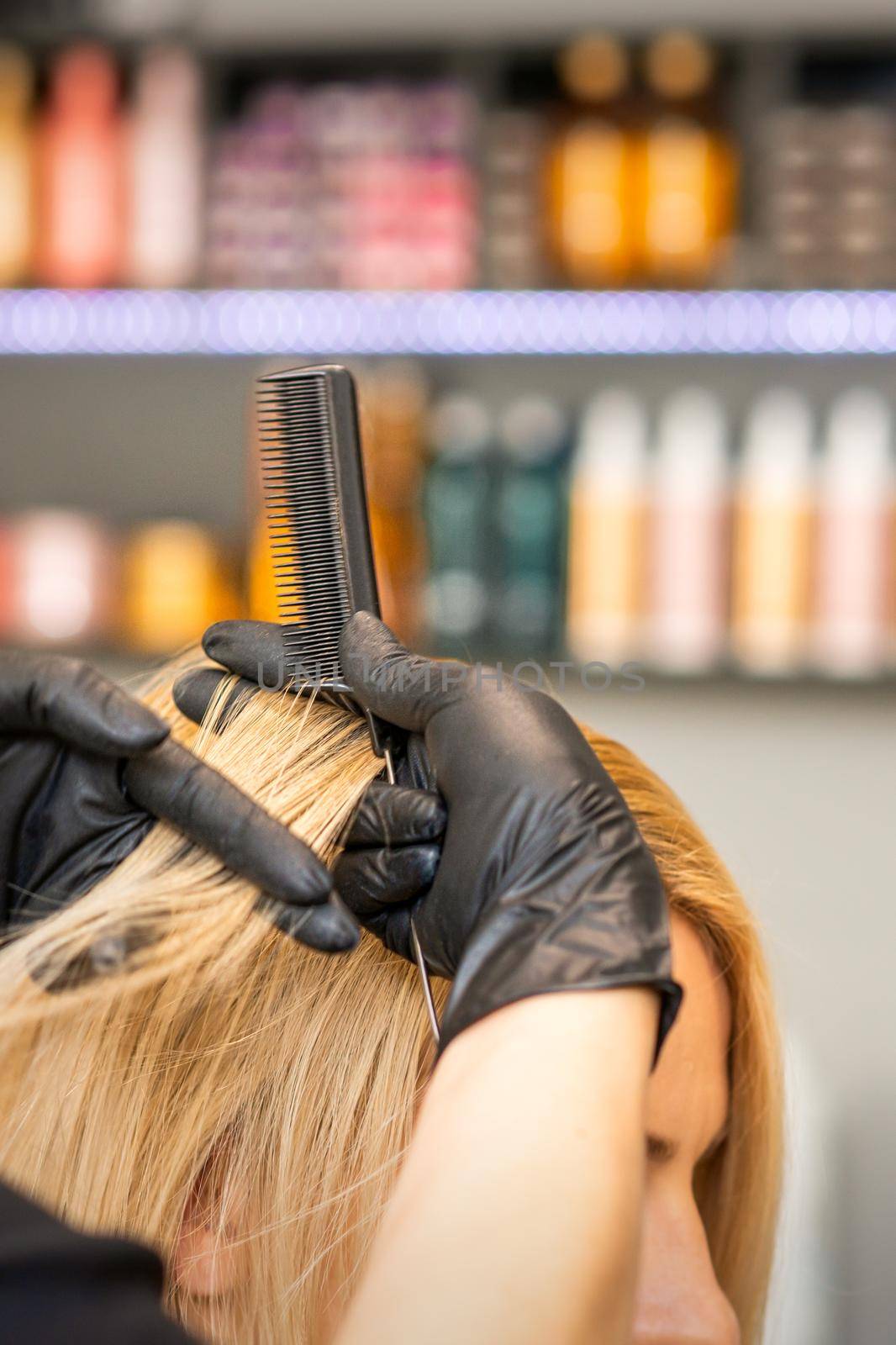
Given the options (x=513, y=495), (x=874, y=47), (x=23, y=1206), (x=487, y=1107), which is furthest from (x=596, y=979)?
(x=874, y=47)

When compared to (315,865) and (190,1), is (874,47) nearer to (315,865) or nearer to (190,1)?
(190,1)

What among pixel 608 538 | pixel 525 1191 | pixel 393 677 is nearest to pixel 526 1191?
pixel 525 1191

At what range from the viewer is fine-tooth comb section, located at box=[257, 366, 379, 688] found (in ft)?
2.38

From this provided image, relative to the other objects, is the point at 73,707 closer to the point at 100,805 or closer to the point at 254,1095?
the point at 100,805

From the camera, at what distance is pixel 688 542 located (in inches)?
64.7

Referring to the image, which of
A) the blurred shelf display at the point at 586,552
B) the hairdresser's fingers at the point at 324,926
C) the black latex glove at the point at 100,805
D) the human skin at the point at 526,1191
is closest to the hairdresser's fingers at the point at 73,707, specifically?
the black latex glove at the point at 100,805

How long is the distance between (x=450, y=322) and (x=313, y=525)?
3.47ft

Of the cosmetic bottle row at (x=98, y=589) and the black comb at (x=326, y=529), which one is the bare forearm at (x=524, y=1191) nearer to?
the black comb at (x=326, y=529)

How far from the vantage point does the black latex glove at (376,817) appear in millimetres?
648

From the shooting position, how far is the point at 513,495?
1.66 metres

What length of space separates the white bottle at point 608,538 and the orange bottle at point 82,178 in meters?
0.73

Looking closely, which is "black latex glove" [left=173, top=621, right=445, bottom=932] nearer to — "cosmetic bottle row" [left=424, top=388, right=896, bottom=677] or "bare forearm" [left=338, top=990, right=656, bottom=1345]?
"bare forearm" [left=338, top=990, right=656, bottom=1345]

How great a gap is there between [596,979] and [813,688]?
1.33 m

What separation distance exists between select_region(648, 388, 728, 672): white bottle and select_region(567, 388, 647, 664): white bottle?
0.03 m
